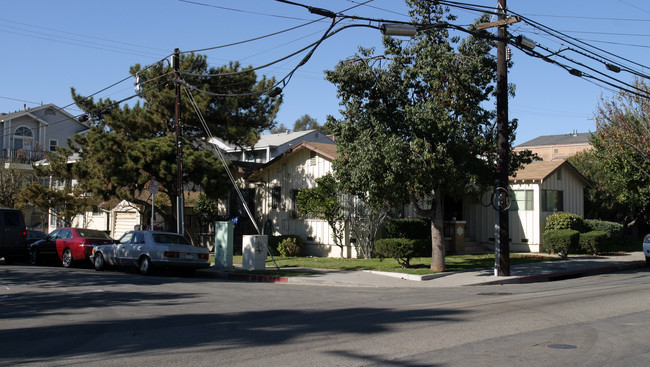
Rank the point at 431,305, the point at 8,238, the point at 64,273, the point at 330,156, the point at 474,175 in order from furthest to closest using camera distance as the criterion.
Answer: the point at 330,156 < the point at 8,238 < the point at 64,273 < the point at 474,175 < the point at 431,305

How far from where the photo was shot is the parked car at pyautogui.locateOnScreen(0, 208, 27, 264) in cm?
2158

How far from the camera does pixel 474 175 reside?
17109 millimetres

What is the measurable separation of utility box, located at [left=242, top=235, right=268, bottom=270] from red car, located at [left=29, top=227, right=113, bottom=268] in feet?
18.2

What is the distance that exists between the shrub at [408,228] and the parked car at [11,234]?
45.4 ft

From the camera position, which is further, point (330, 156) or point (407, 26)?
point (330, 156)

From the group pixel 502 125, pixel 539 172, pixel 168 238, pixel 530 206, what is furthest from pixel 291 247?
pixel 539 172

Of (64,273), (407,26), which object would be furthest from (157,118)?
(407,26)

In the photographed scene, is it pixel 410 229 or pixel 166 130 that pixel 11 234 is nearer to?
pixel 166 130

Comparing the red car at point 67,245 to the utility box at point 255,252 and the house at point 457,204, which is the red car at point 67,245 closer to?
the utility box at point 255,252

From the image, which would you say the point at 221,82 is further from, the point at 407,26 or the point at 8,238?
the point at 407,26

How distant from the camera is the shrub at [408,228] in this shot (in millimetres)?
22844

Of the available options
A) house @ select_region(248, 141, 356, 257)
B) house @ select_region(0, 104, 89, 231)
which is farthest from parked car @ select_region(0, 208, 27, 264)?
house @ select_region(0, 104, 89, 231)

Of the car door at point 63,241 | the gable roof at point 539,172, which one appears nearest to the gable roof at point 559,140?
the gable roof at point 539,172

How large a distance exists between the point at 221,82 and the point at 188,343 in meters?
20.4
